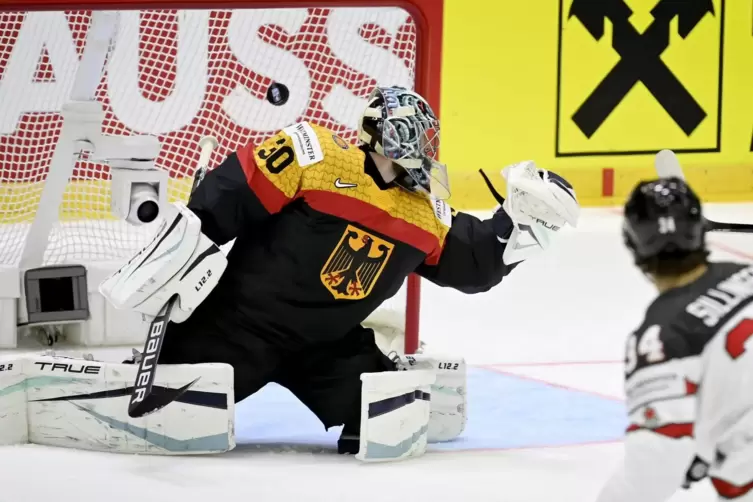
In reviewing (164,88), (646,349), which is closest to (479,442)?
(646,349)

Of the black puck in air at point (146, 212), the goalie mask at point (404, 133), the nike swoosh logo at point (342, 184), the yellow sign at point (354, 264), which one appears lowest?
the yellow sign at point (354, 264)

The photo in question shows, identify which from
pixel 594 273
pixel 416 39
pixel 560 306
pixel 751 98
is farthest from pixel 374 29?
pixel 751 98

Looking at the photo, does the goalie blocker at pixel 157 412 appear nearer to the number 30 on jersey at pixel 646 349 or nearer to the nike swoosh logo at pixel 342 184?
the nike swoosh logo at pixel 342 184

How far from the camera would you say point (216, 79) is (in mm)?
4441

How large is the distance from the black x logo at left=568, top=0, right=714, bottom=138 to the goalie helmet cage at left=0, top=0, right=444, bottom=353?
3.14 metres

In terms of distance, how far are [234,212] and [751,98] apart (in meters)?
5.29

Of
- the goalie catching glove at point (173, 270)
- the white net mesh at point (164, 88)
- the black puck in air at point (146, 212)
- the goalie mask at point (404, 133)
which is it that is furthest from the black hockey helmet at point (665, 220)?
the white net mesh at point (164, 88)

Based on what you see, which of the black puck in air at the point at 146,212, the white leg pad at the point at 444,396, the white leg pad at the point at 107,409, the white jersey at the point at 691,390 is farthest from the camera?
the black puck in air at the point at 146,212

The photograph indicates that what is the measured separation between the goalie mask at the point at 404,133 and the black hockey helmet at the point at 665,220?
3.46 feet

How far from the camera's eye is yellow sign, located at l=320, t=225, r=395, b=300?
293cm

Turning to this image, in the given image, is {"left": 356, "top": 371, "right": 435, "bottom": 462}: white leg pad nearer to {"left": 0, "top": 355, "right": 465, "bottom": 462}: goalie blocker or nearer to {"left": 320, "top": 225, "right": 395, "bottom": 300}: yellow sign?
{"left": 0, "top": 355, "right": 465, "bottom": 462}: goalie blocker

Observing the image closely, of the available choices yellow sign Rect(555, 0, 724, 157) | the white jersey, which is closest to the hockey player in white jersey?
the white jersey

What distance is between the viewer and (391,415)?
2.92m

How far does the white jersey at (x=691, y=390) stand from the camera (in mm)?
1795
